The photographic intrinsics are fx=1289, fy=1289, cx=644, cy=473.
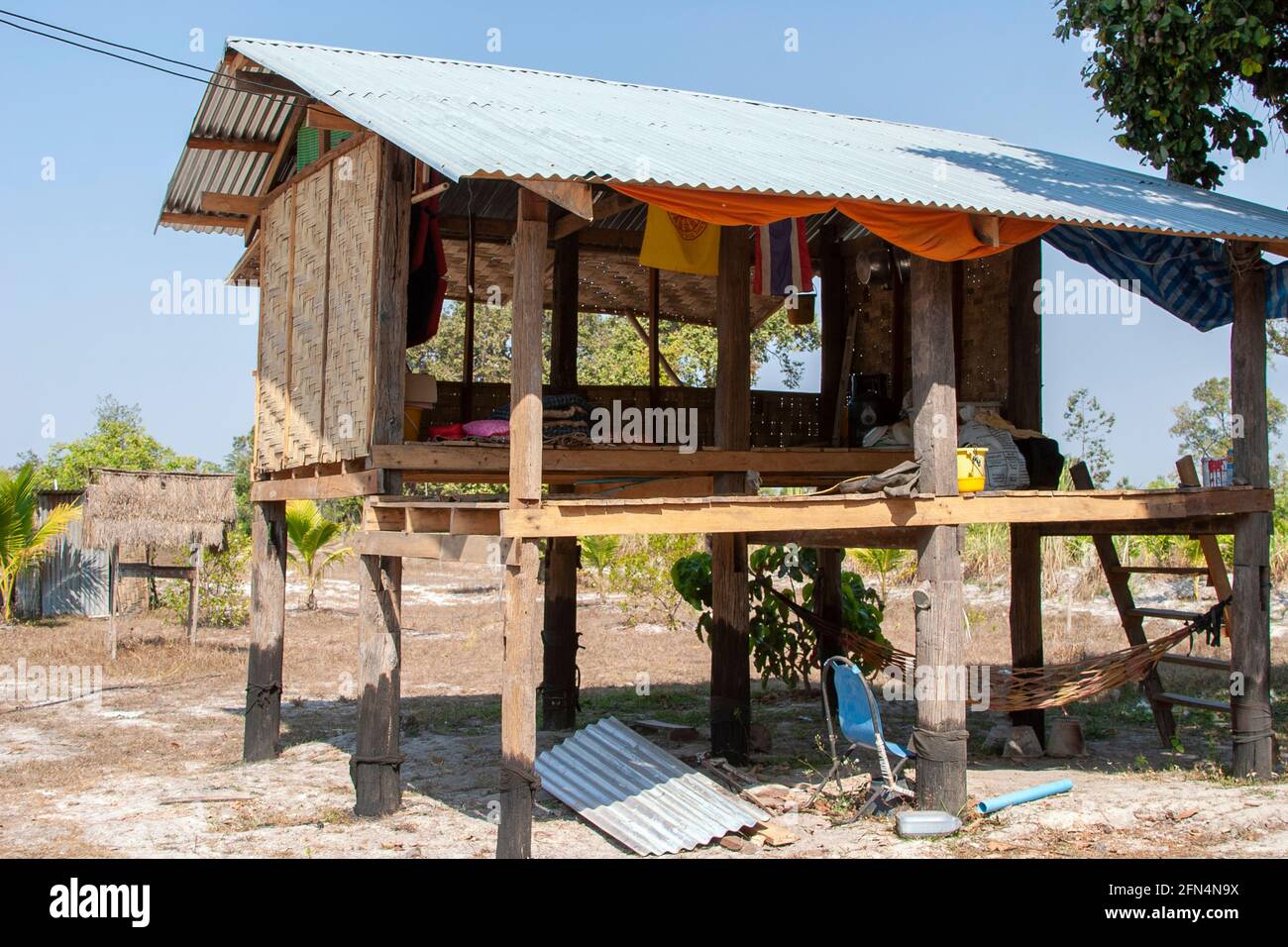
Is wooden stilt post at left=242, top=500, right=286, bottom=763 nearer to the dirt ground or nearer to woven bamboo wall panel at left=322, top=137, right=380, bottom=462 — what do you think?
the dirt ground

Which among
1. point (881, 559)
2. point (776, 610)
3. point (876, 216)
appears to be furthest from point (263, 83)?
point (881, 559)

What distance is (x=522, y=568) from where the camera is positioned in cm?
699

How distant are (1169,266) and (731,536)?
401cm

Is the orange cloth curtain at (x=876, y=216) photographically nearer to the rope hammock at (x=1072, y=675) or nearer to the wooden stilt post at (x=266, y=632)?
the rope hammock at (x=1072, y=675)

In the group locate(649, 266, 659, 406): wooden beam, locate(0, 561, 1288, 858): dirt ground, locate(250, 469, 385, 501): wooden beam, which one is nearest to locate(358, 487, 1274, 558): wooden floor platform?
locate(250, 469, 385, 501): wooden beam

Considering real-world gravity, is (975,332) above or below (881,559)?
above

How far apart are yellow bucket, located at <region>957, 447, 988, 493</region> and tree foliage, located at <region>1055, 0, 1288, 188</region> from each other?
4147mm

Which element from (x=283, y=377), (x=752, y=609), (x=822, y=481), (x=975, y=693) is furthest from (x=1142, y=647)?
(x=283, y=377)

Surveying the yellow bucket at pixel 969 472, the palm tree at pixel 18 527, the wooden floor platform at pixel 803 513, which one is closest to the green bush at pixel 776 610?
the wooden floor platform at pixel 803 513

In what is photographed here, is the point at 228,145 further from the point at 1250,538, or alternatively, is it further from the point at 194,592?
the point at 1250,538

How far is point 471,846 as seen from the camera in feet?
26.2

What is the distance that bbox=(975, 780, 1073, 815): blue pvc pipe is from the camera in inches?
331

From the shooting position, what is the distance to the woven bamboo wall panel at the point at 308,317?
948 centimetres
